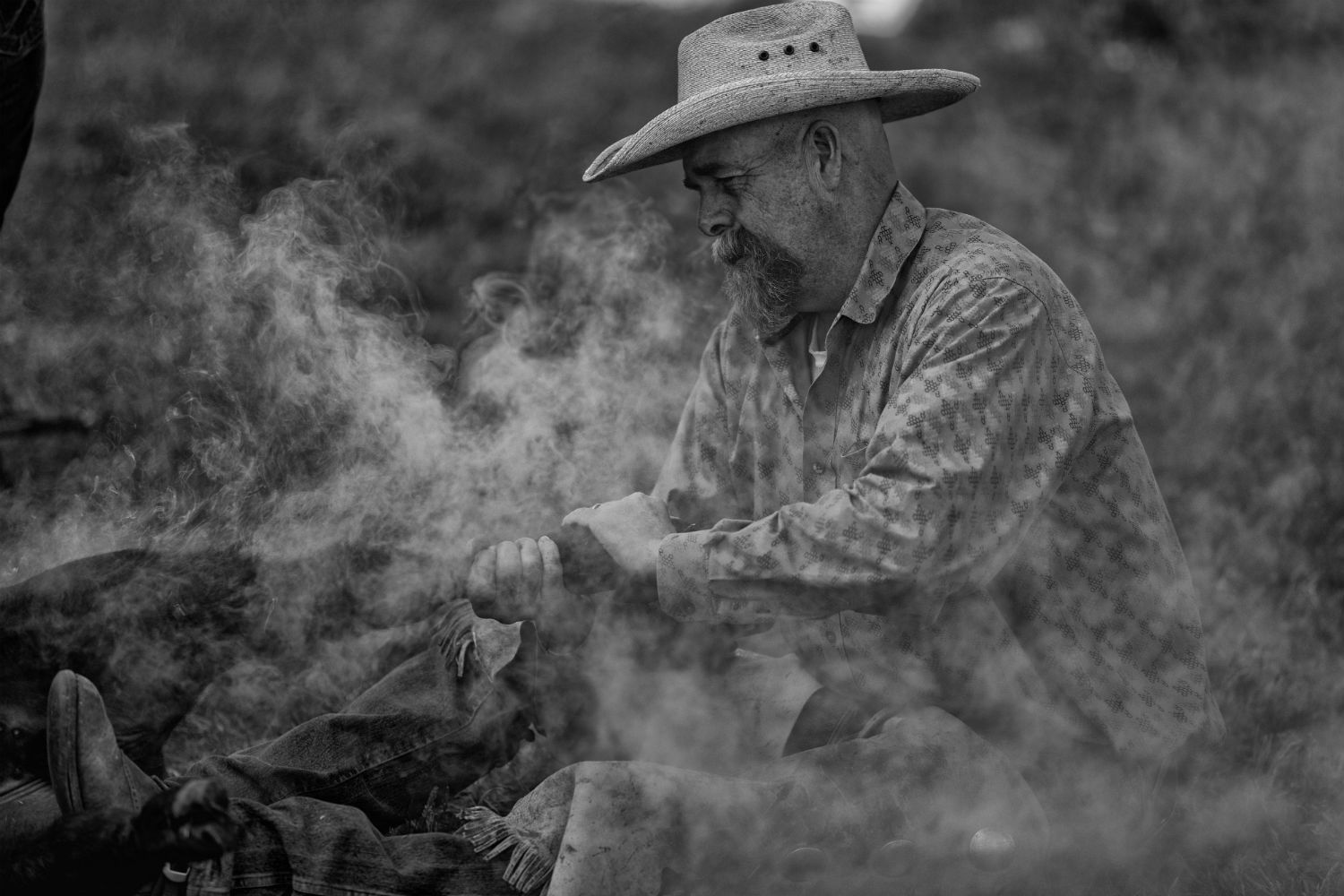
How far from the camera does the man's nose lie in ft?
9.77

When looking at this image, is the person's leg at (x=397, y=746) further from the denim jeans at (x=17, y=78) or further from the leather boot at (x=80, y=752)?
the denim jeans at (x=17, y=78)

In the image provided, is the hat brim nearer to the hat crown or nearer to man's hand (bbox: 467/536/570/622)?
the hat crown

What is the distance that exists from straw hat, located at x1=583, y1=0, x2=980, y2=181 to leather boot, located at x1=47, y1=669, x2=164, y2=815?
153cm

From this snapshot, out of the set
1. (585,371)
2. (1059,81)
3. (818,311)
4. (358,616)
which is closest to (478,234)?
(585,371)

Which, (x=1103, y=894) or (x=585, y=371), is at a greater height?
(x=585, y=371)

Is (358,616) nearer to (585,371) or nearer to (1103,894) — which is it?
(585,371)

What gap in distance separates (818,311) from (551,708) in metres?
1.12

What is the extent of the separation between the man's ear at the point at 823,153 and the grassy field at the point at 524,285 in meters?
1.35

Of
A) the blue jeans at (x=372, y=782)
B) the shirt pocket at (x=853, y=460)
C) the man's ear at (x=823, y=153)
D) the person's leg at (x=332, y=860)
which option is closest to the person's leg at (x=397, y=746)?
the blue jeans at (x=372, y=782)

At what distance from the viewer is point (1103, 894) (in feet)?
9.90

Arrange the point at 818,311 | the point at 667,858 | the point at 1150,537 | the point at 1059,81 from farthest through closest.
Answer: the point at 1059,81
the point at 818,311
the point at 1150,537
the point at 667,858

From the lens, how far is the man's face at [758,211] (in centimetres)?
289

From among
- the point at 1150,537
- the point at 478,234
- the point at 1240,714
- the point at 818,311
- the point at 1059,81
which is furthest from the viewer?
the point at 1059,81

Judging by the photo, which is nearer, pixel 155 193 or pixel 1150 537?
pixel 1150 537
